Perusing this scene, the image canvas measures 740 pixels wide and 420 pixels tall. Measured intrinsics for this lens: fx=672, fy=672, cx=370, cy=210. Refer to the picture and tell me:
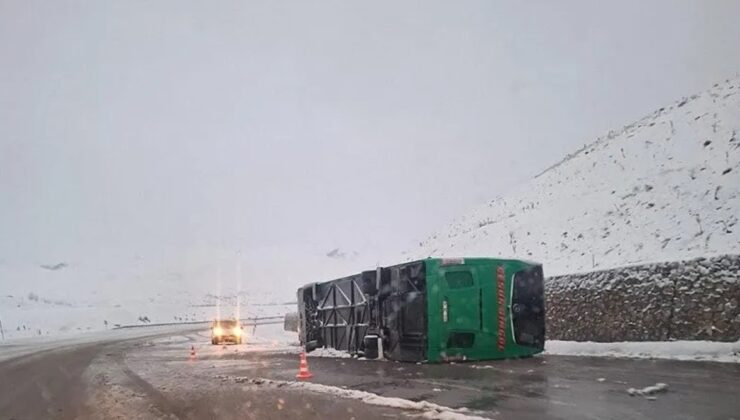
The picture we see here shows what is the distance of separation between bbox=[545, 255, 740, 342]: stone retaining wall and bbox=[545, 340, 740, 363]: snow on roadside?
1.13ft

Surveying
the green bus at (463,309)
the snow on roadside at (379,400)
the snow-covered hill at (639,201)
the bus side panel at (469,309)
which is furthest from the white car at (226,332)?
the bus side panel at (469,309)

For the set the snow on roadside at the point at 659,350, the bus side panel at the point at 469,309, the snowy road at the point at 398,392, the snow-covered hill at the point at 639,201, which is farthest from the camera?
the snow-covered hill at the point at 639,201

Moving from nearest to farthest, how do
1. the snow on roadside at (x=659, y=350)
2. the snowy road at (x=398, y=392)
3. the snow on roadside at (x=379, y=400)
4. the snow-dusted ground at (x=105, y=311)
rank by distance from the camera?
1. the snow on roadside at (x=379, y=400)
2. the snowy road at (x=398, y=392)
3. the snow on roadside at (x=659, y=350)
4. the snow-dusted ground at (x=105, y=311)

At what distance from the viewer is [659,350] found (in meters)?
15.4

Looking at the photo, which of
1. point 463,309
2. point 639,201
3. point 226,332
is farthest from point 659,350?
point 226,332

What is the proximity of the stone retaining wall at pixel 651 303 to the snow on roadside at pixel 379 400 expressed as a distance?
27.4 ft

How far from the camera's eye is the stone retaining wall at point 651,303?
14711 mm

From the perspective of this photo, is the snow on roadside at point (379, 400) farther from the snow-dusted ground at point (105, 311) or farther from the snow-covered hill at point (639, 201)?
the snow-dusted ground at point (105, 311)

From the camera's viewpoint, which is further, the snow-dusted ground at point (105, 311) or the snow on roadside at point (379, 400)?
the snow-dusted ground at point (105, 311)

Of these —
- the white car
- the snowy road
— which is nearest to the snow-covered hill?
the snowy road

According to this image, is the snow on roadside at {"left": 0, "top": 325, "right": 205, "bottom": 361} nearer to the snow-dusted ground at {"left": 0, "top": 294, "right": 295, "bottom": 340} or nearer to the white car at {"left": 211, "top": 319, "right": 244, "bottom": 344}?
the white car at {"left": 211, "top": 319, "right": 244, "bottom": 344}

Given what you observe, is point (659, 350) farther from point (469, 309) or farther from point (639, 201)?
point (639, 201)

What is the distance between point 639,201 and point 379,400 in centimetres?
1677

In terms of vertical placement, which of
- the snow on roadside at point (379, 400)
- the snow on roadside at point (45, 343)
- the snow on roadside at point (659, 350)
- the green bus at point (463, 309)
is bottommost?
the snow on roadside at point (45, 343)
